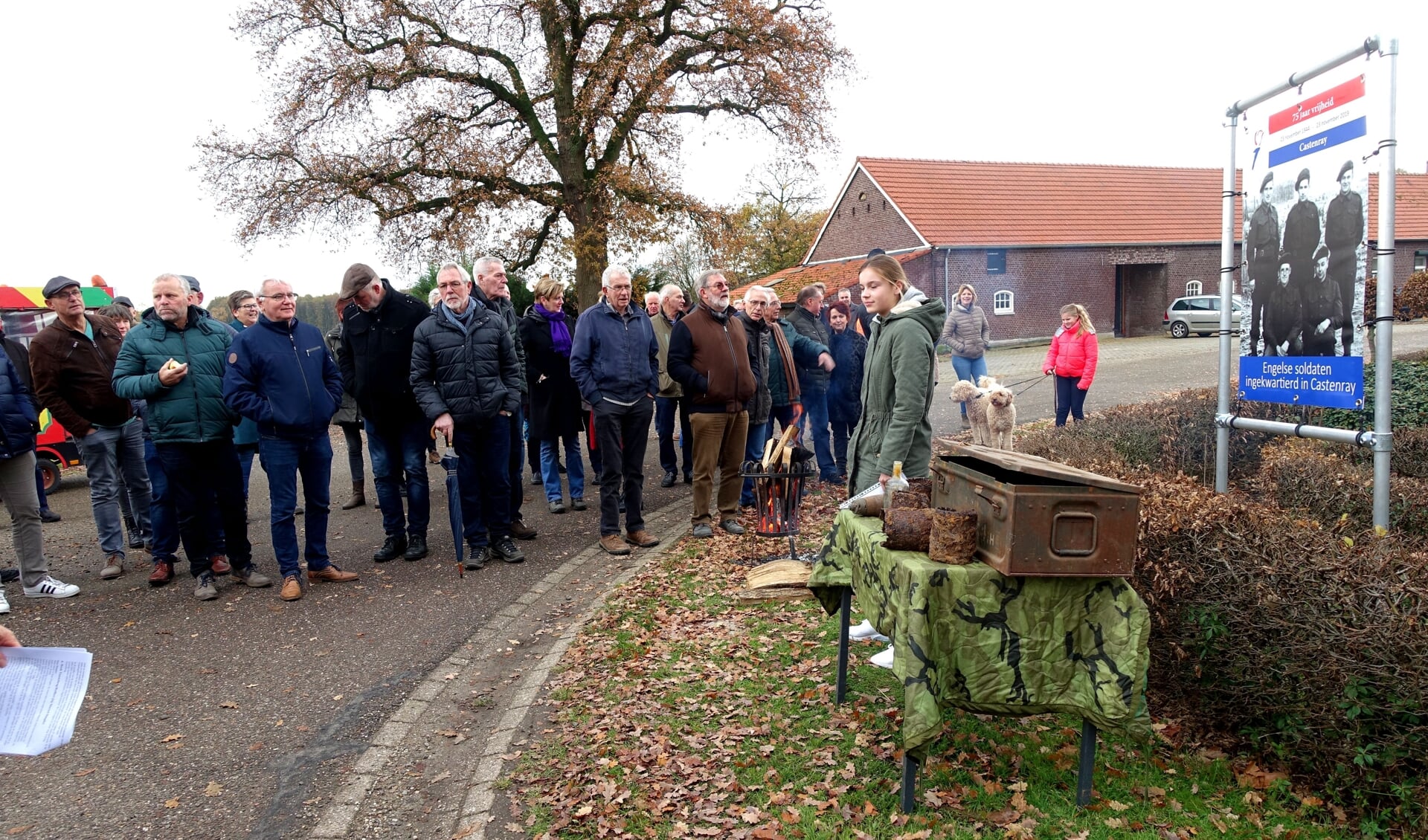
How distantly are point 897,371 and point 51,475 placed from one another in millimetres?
11127

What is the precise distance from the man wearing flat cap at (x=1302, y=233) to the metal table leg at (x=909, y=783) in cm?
387

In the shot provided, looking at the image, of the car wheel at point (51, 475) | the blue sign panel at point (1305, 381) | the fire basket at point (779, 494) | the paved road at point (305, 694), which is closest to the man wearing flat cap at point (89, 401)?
the paved road at point (305, 694)

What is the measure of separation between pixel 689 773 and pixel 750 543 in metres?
3.62

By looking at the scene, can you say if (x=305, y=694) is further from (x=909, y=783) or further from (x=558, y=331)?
(x=558, y=331)

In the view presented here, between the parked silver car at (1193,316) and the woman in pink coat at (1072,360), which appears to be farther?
the parked silver car at (1193,316)

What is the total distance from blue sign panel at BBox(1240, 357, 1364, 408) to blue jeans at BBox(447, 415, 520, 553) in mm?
5276

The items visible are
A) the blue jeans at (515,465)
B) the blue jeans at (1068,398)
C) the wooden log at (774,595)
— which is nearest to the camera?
the wooden log at (774,595)

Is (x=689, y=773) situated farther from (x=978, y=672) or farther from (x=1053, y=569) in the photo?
(x=1053, y=569)

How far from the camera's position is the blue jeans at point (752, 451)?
8883 mm

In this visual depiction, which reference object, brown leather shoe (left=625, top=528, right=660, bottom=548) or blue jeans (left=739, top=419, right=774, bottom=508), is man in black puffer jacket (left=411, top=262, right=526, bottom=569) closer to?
brown leather shoe (left=625, top=528, right=660, bottom=548)

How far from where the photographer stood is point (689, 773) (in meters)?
4.04

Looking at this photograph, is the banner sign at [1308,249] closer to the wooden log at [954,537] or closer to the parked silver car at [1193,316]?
the wooden log at [954,537]

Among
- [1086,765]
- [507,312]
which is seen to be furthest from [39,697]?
[507,312]

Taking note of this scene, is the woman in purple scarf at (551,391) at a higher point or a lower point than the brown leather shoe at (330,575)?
higher
